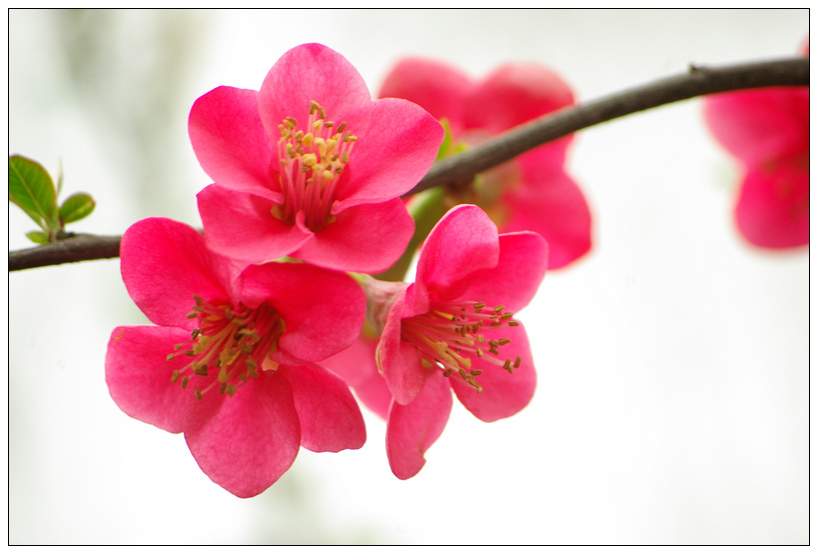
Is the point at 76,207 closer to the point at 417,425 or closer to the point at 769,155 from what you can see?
the point at 417,425

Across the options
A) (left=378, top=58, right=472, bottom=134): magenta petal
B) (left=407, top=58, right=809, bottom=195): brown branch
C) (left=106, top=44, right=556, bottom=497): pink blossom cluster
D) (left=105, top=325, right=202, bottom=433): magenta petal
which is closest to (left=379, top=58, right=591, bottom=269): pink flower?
(left=378, top=58, right=472, bottom=134): magenta petal

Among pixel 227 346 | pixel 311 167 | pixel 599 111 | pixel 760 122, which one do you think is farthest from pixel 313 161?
pixel 760 122

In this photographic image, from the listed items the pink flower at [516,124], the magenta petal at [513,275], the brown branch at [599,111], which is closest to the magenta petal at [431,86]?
the pink flower at [516,124]

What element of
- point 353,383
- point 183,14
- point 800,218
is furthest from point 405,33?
point 353,383

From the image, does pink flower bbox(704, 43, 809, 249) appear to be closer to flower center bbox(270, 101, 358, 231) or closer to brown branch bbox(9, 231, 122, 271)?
flower center bbox(270, 101, 358, 231)

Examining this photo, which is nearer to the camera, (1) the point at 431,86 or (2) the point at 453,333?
(2) the point at 453,333

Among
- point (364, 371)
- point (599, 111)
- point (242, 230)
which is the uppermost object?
A: point (599, 111)
